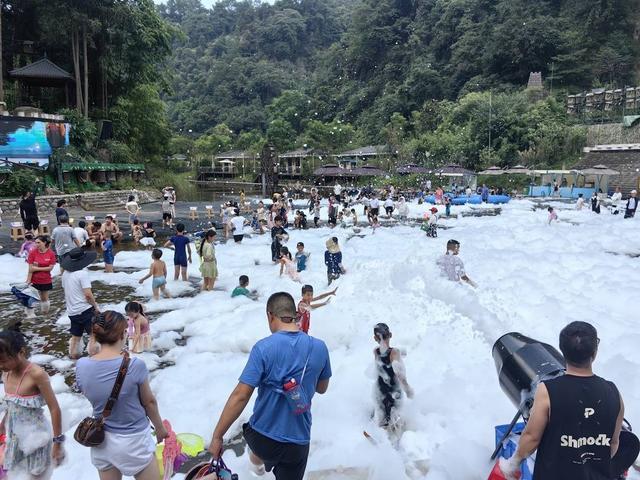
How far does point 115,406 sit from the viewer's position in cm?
296

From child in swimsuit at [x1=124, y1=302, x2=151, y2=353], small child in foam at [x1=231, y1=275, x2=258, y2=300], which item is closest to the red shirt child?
child in swimsuit at [x1=124, y1=302, x2=151, y2=353]

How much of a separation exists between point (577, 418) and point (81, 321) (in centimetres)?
610

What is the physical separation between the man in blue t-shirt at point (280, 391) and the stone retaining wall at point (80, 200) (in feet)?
76.5

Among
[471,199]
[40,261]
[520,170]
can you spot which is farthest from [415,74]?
[40,261]

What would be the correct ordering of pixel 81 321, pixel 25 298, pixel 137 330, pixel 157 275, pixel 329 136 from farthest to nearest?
1. pixel 329 136
2. pixel 157 275
3. pixel 25 298
4. pixel 137 330
5. pixel 81 321

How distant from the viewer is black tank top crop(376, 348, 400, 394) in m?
4.71

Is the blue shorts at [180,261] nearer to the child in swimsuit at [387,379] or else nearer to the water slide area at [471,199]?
the child in swimsuit at [387,379]

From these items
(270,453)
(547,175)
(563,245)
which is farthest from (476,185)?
(270,453)

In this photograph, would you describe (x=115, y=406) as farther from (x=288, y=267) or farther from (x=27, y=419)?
(x=288, y=267)

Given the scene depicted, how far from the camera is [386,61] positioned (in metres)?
72.1

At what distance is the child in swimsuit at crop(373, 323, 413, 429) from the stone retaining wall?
22563 mm

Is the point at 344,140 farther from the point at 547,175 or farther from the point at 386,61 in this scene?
the point at 547,175

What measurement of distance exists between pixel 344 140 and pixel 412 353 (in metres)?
54.1

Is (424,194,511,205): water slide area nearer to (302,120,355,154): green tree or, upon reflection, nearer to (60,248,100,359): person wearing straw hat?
(302,120,355,154): green tree
